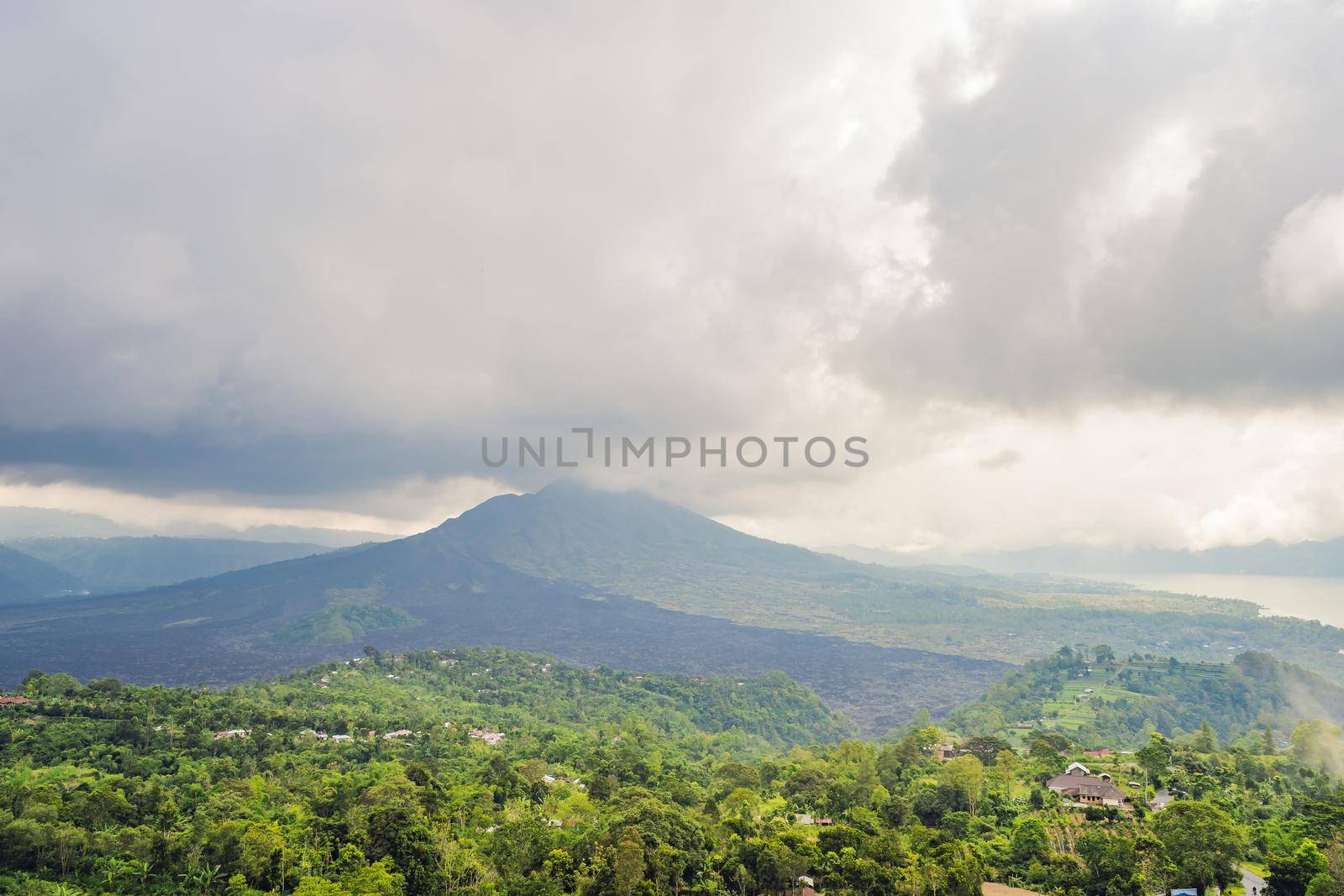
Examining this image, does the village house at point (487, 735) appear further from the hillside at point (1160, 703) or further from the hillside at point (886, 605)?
the hillside at point (886, 605)

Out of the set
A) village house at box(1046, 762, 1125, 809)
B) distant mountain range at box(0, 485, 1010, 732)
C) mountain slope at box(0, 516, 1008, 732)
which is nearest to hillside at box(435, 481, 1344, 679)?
distant mountain range at box(0, 485, 1010, 732)

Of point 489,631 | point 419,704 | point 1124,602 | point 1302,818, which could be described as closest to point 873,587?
point 1124,602

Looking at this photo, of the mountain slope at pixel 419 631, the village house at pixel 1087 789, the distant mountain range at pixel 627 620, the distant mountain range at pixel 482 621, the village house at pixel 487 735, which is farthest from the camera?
the distant mountain range at pixel 627 620

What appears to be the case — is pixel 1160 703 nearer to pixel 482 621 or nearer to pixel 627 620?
pixel 627 620

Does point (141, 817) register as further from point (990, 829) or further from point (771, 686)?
point (771, 686)

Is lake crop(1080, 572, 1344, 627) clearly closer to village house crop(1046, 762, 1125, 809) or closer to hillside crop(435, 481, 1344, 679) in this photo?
hillside crop(435, 481, 1344, 679)

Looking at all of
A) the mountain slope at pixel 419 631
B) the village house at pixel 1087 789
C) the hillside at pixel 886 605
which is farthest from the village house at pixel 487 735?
the hillside at pixel 886 605
